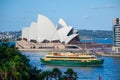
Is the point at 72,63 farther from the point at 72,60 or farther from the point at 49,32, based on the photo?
the point at 49,32

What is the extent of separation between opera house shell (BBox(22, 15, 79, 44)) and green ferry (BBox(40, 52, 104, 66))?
18316 millimetres

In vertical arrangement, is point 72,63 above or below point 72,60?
below

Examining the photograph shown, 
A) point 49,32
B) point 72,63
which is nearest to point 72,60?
point 72,63

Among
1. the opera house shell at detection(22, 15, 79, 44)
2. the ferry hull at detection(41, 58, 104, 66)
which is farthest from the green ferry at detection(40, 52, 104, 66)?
the opera house shell at detection(22, 15, 79, 44)

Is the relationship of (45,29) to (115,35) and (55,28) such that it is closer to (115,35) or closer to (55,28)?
(55,28)

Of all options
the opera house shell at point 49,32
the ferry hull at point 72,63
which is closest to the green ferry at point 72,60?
the ferry hull at point 72,63

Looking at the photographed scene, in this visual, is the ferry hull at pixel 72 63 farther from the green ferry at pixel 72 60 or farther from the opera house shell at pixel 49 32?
the opera house shell at pixel 49 32

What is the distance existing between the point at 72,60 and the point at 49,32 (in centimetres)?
2234

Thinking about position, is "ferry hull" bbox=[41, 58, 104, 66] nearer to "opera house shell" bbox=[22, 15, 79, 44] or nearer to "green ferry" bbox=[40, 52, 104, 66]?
"green ferry" bbox=[40, 52, 104, 66]

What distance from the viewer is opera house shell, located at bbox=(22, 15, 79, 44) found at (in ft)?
209

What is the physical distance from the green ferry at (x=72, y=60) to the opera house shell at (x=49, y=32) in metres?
18.3

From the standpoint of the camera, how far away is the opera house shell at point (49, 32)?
63.8 meters

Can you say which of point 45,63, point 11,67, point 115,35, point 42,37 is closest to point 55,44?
point 42,37

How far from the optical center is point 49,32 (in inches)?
2601
